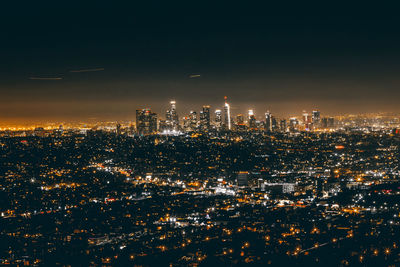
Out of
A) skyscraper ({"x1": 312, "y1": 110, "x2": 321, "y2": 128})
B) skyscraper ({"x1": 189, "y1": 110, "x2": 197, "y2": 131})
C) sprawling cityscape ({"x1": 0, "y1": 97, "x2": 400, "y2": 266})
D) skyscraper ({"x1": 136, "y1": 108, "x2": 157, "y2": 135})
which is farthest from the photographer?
skyscraper ({"x1": 312, "y1": 110, "x2": 321, "y2": 128})

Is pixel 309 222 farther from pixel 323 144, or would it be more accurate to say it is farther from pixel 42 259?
pixel 323 144

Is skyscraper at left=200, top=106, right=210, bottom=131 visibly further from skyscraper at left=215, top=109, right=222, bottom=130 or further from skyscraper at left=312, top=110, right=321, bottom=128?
skyscraper at left=312, top=110, right=321, bottom=128

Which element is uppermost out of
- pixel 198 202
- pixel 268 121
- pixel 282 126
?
pixel 268 121

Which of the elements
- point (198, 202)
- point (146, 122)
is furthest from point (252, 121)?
point (198, 202)

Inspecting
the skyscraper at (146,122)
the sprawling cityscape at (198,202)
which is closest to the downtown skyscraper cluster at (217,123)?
the skyscraper at (146,122)

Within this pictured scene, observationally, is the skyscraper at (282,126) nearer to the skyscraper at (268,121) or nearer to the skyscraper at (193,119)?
the skyscraper at (268,121)

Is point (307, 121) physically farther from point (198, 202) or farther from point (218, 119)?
point (198, 202)

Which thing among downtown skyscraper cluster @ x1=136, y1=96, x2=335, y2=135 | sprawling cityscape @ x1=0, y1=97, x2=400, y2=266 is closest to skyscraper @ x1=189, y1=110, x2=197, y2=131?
downtown skyscraper cluster @ x1=136, y1=96, x2=335, y2=135

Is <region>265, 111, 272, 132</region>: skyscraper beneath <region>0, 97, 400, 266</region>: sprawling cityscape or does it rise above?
above
